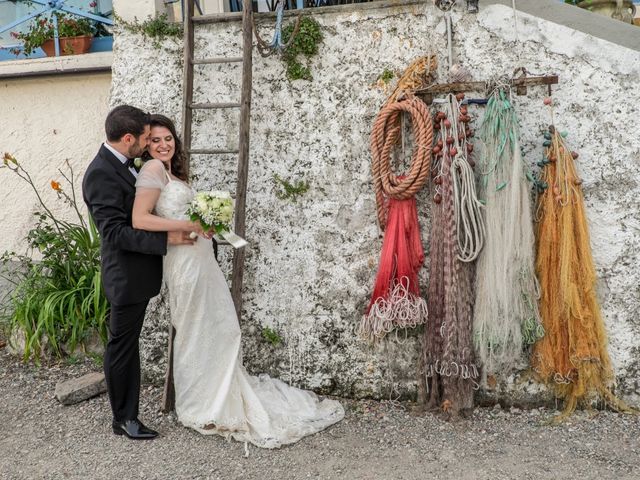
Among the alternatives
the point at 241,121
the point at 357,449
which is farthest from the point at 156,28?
the point at 357,449

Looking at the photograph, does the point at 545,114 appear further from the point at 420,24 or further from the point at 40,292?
the point at 40,292

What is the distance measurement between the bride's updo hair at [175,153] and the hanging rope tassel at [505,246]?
6.06ft

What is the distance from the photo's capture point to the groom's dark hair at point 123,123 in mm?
3824

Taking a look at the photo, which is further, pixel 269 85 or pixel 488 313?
pixel 269 85

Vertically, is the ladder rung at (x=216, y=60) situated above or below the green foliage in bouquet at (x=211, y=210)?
above

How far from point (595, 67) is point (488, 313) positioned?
64.0 inches

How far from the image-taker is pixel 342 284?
4520mm

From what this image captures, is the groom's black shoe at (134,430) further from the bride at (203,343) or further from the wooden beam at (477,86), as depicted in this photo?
the wooden beam at (477,86)

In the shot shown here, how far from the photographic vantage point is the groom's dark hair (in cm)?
382

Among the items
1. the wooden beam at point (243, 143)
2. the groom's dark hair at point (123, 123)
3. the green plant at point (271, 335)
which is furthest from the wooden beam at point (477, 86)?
the green plant at point (271, 335)

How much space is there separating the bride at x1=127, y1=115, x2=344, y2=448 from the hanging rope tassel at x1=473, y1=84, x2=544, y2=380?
3.97 feet

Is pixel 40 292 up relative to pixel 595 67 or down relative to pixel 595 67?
down

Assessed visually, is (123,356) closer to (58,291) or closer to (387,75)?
(58,291)

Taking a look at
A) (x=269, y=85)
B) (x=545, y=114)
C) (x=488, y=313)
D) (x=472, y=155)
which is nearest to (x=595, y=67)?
(x=545, y=114)
